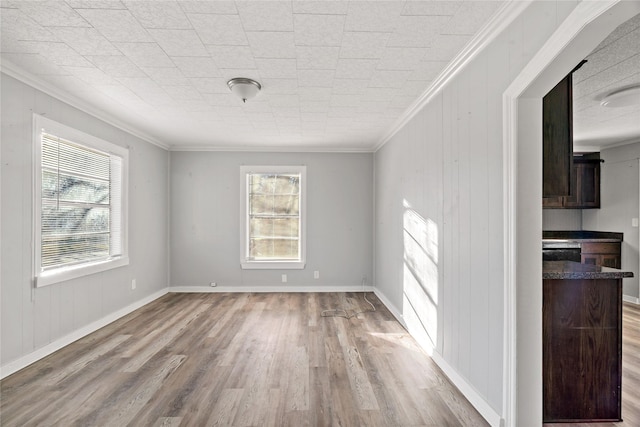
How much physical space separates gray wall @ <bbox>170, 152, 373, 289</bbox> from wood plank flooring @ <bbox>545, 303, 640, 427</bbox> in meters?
3.30

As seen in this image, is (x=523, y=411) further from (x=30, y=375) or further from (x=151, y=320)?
(x=151, y=320)

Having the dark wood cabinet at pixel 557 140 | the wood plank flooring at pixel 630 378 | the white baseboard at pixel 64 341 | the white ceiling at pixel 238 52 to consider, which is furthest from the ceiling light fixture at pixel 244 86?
the wood plank flooring at pixel 630 378

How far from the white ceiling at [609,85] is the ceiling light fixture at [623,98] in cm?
5

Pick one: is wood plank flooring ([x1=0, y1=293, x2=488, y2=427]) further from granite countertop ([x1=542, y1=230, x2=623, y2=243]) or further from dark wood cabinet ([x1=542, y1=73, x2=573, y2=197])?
granite countertop ([x1=542, y1=230, x2=623, y2=243])

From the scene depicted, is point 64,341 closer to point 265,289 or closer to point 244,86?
point 265,289

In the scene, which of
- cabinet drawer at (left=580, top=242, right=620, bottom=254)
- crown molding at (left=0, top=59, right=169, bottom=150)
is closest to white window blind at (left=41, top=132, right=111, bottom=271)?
crown molding at (left=0, top=59, right=169, bottom=150)

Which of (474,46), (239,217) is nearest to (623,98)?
(474,46)

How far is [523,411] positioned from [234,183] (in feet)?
15.9

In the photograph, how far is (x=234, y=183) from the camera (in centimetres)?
559

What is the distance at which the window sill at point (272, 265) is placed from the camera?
558cm

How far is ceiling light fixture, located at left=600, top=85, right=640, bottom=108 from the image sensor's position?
3035mm

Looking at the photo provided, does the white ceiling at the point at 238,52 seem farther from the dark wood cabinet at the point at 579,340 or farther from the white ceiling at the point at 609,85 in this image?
the dark wood cabinet at the point at 579,340

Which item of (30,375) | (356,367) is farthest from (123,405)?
(356,367)

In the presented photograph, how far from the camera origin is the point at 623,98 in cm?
319
